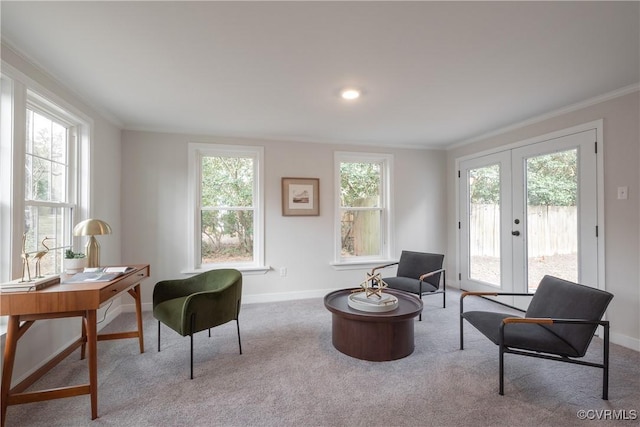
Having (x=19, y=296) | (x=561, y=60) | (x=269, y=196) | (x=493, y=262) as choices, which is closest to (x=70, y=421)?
(x=19, y=296)

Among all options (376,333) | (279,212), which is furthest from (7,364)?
(279,212)

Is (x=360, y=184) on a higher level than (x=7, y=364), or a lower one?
higher

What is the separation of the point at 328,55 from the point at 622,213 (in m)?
3.03

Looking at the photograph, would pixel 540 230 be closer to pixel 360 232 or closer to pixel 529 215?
pixel 529 215

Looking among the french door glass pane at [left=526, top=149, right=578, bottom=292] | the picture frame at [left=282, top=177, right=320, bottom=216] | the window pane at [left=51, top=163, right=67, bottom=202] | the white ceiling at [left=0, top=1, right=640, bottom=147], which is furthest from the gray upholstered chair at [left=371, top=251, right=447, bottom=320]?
the window pane at [left=51, top=163, right=67, bottom=202]

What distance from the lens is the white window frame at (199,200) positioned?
3.97m

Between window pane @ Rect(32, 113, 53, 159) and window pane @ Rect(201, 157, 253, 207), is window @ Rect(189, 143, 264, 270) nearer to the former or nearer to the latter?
window pane @ Rect(201, 157, 253, 207)

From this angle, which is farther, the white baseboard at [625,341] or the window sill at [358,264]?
the window sill at [358,264]

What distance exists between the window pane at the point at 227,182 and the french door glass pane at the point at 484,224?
3.28m

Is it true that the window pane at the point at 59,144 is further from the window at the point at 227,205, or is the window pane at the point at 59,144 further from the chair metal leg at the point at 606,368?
the chair metal leg at the point at 606,368

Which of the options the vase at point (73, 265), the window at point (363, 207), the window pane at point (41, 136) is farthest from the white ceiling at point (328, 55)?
the vase at point (73, 265)

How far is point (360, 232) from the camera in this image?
4.75 meters

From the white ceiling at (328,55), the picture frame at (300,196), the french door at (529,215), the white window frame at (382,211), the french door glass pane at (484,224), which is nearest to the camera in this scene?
the white ceiling at (328,55)
